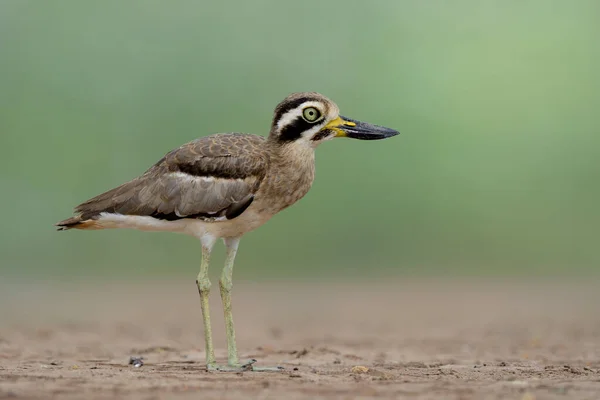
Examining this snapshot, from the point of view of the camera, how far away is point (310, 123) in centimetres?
802

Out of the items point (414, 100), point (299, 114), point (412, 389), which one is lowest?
point (412, 389)

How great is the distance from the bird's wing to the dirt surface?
129 cm

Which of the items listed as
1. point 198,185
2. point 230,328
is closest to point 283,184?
point 198,185

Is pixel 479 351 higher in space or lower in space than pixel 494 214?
lower

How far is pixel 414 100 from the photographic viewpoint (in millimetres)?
24047

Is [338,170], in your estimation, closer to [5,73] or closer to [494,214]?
[494,214]

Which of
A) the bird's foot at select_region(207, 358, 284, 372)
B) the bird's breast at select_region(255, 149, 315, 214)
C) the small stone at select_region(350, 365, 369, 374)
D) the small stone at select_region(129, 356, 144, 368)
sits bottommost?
the small stone at select_region(350, 365, 369, 374)

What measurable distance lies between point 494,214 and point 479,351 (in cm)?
1448

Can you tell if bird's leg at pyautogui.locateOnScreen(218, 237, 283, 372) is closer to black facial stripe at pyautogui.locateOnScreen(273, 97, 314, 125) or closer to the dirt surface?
the dirt surface

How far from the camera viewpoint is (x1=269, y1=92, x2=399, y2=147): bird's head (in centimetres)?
796

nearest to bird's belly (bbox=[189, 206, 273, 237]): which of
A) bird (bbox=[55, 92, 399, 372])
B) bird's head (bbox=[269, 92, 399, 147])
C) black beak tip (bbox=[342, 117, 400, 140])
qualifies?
bird (bbox=[55, 92, 399, 372])

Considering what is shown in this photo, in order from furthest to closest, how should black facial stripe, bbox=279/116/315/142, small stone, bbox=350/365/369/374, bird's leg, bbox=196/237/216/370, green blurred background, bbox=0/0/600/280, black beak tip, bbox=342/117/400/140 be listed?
1. green blurred background, bbox=0/0/600/280
2. black beak tip, bbox=342/117/400/140
3. black facial stripe, bbox=279/116/315/142
4. bird's leg, bbox=196/237/216/370
5. small stone, bbox=350/365/369/374

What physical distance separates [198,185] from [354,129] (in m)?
1.41

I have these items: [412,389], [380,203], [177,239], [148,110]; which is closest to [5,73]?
[148,110]
